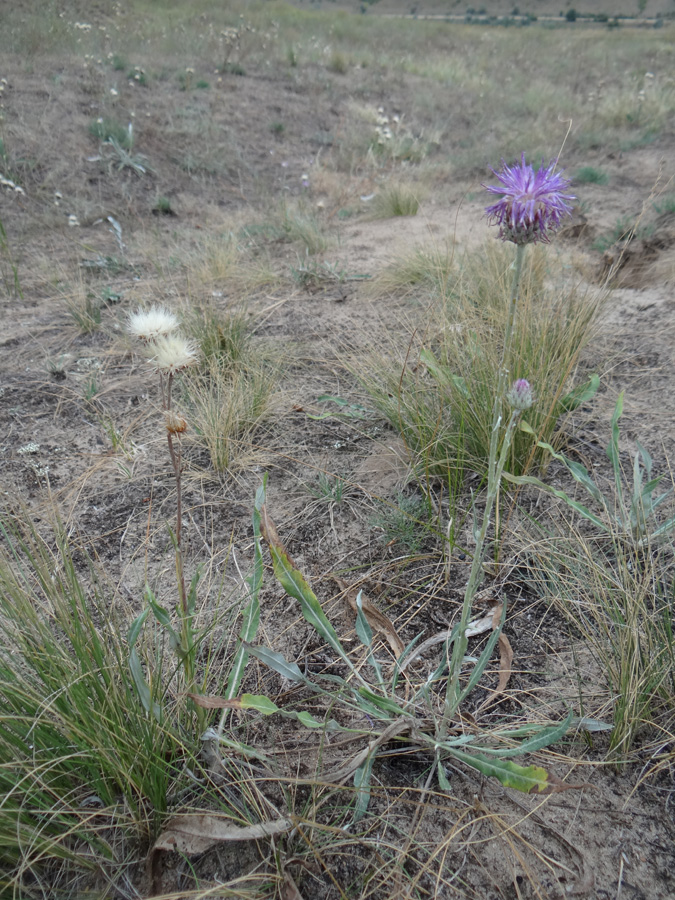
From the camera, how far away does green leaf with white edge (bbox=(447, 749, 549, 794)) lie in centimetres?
96

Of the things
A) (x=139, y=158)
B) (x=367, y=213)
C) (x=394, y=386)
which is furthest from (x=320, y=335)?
(x=139, y=158)

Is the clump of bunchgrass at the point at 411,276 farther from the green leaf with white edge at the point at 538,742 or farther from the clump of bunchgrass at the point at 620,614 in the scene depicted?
the green leaf with white edge at the point at 538,742

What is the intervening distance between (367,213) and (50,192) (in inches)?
121

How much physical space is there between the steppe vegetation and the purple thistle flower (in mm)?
94

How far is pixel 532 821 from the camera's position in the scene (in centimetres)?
111

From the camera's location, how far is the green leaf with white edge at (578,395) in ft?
6.60

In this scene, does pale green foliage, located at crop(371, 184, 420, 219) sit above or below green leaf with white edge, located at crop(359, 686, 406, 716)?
above

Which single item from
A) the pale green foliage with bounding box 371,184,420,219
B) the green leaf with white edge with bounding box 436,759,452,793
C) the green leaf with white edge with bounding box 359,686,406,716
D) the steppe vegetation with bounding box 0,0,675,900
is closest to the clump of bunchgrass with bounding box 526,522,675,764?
the steppe vegetation with bounding box 0,0,675,900

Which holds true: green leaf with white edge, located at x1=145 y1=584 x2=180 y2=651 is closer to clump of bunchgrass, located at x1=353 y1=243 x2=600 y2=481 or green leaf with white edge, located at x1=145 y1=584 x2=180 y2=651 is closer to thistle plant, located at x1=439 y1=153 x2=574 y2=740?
thistle plant, located at x1=439 y1=153 x2=574 y2=740

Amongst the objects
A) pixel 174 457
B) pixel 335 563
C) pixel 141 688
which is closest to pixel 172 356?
pixel 174 457

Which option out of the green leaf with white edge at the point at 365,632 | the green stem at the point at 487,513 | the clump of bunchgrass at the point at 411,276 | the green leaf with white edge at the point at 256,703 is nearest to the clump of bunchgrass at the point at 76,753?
the green leaf with white edge at the point at 256,703

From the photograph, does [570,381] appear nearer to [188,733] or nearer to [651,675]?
[651,675]

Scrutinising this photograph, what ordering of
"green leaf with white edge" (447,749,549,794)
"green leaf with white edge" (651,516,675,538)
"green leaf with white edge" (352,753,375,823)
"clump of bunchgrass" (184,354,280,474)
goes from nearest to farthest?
"green leaf with white edge" (447,749,549,794) < "green leaf with white edge" (352,753,375,823) < "green leaf with white edge" (651,516,675,538) < "clump of bunchgrass" (184,354,280,474)

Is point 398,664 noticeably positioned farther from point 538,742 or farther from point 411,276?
point 411,276
